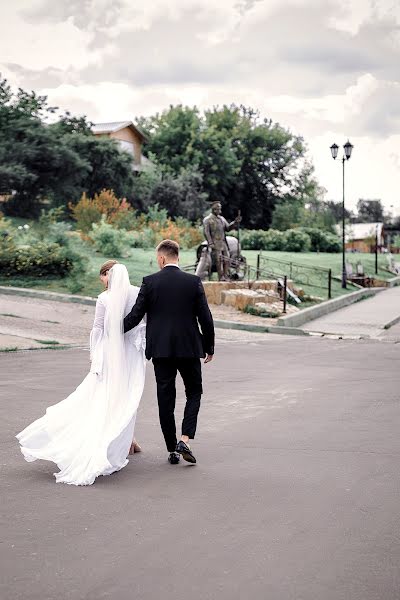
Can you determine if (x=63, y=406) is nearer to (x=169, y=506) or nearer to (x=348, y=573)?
(x=169, y=506)

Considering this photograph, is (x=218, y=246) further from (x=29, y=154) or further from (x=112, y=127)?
(x=112, y=127)

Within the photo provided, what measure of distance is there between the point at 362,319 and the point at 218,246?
4.64m

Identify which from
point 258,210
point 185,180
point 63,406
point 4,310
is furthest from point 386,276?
point 63,406

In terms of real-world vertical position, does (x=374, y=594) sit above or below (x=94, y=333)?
below

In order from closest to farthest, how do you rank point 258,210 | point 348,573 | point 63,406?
point 348,573 < point 63,406 < point 258,210

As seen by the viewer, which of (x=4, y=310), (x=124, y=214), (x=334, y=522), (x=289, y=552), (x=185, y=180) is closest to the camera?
(x=289, y=552)

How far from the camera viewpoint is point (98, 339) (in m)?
7.44

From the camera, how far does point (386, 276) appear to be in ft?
157

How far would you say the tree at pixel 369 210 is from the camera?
16638cm

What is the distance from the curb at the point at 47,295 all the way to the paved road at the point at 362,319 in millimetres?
5911

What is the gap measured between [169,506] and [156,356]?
5.33 feet

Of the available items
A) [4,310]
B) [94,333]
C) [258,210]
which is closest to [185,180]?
[258,210]

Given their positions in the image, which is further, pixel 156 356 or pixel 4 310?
pixel 4 310

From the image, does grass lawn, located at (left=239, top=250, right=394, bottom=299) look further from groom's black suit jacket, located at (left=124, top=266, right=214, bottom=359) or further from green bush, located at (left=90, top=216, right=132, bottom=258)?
groom's black suit jacket, located at (left=124, top=266, right=214, bottom=359)
